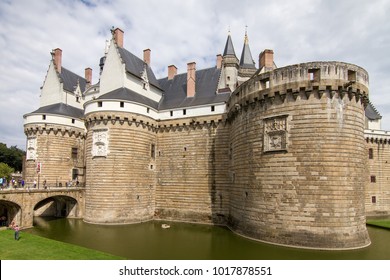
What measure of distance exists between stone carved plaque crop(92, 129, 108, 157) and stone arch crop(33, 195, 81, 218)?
216 inches

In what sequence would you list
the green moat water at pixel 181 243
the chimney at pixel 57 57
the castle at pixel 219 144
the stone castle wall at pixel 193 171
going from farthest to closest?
1. the chimney at pixel 57 57
2. the stone castle wall at pixel 193 171
3. the castle at pixel 219 144
4. the green moat water at pixel 181 243

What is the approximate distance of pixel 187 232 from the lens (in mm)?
21859

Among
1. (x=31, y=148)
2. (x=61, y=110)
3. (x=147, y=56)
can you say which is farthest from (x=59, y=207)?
(x=147, y=56)

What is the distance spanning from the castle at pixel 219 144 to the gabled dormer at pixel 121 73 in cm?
14

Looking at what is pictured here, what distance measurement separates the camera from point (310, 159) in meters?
16.7

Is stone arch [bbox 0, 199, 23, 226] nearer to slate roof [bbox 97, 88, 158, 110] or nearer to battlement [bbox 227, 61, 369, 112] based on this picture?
slate roof [bbox 97, 88, 158, 110]

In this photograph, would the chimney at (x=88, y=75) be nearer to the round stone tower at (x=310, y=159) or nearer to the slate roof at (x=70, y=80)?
the slate roof at (x=70, y=80)

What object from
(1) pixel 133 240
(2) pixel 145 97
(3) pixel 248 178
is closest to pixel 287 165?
(3) pixel 248 178

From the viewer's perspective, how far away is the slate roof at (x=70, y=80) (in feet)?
113

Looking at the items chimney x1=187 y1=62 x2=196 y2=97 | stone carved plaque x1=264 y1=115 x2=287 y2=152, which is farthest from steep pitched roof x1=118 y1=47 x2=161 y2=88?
stone carved plaque x1=264 y1=115 x2=287 y2=152

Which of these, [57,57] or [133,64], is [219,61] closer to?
[133,64]

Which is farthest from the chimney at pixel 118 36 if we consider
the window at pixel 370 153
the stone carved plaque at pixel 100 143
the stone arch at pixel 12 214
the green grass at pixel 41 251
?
the window at pixel 370 153

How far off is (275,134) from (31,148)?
26.2 m

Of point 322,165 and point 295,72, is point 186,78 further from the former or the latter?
point 322,165
